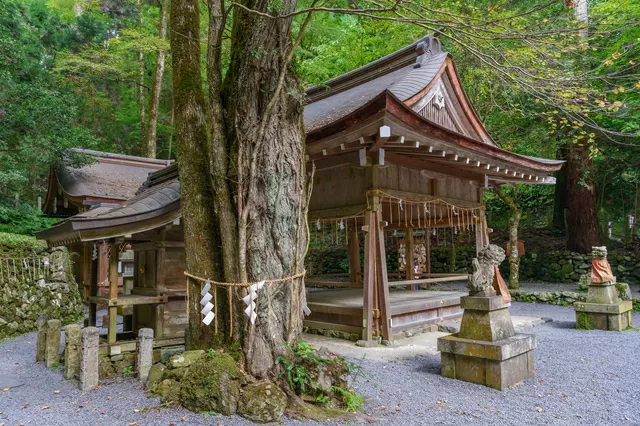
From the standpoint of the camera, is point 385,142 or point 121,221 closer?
point 121,221

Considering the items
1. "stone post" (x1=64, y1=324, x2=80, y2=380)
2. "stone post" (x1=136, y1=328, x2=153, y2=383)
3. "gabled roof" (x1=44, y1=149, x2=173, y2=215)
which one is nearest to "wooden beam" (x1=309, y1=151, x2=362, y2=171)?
"stone post" (x1=136, y1=328, x2=153, y2=383)

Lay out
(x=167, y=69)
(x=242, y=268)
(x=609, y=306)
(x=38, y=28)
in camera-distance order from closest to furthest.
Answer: (x=242, y=268)
(x=609, y=306)
(x=38, y=28)
(x=167, y=69)

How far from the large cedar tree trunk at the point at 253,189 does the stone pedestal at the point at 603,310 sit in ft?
20.4

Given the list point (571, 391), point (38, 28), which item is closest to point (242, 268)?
point (571, 391)

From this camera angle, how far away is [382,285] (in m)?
6.33

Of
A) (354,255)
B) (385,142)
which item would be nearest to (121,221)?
(385,142)

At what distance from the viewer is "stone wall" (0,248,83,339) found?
8.97m

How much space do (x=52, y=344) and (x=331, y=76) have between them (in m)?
11.4

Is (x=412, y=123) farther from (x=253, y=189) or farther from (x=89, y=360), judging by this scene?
(x=89, y=360)

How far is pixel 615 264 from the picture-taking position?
11.7 metres

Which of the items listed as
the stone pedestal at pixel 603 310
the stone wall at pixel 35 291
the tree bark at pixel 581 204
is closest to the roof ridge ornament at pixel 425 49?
the stone pedestal at pixel 603 310

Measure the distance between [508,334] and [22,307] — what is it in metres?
10.0

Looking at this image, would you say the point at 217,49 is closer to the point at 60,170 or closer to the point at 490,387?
the point at 490,387

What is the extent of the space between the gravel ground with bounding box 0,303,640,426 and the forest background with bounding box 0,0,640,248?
318 cm
